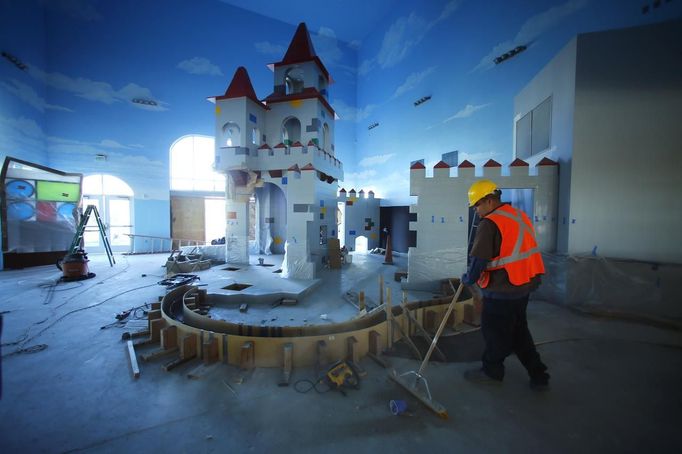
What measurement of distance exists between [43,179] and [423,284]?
1191cm

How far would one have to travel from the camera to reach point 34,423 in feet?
7.77

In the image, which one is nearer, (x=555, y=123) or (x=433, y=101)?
(x=555, y=123)

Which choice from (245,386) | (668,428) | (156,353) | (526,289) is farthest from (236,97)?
(668,428)

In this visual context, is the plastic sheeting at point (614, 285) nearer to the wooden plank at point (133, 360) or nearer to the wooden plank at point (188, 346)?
the wooden plank at point (188, 346)

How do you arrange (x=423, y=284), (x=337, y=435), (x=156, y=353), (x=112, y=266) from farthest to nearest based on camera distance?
(x=112, y=266) < (x=423, y=284) < (x=156, y=353) < (x=337, y=435)

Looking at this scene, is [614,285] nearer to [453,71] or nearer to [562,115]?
[562,115]

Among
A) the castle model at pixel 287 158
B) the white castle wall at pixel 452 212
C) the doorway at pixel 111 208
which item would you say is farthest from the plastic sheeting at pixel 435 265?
the doorway at pixel 111 208

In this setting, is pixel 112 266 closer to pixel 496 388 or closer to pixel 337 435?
pixel 337 435

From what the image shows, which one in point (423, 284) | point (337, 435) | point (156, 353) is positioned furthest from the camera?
point (423, 284)

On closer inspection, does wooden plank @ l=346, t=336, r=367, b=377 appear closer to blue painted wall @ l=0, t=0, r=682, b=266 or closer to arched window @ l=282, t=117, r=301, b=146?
blue painted wall @ l=0, t=0, r=682, b=266

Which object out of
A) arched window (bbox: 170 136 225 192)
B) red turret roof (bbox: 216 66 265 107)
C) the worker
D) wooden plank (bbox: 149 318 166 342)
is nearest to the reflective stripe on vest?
the worker

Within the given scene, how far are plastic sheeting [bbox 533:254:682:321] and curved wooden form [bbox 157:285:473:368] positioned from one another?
3.69 m

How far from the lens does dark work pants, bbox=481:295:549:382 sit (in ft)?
9.26

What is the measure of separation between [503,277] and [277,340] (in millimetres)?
2528
